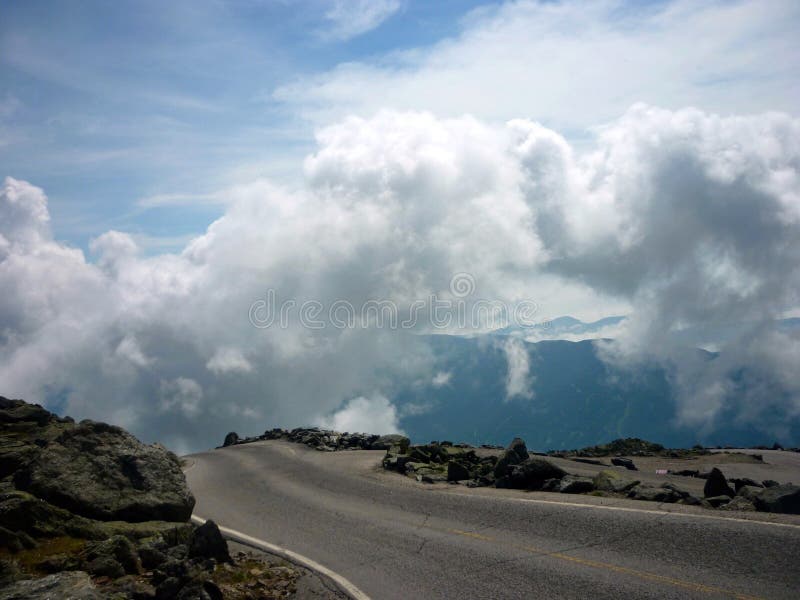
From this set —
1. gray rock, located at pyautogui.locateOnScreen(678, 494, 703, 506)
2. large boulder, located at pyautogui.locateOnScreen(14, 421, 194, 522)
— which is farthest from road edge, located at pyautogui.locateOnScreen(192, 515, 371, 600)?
gray rock, located at pyautogui.locateOnScreen(678, 494, 703, 506)

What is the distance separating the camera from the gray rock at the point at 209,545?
11.6m

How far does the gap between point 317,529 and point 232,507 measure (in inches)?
202

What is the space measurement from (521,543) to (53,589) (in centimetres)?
833

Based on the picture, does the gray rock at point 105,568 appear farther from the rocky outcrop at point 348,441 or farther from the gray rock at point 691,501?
the rocky outcrop at point 348,441

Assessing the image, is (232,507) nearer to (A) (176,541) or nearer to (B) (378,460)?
(A) (176,541)

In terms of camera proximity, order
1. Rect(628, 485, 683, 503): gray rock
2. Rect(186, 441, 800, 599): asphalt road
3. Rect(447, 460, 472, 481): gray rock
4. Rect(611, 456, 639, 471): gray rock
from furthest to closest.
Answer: Rect(611, 456, 639, 471): gray rock
Rect(447, 460, 472, 481): gray rock
Rect(628, 485, 683, 503): gray rock
Rect(186, 441, 800, 599): asphalt road

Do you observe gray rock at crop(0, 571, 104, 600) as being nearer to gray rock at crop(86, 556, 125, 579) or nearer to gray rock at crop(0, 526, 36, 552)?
gray rock at crop(86, 556, 125, 579)

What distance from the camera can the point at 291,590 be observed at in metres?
10.4

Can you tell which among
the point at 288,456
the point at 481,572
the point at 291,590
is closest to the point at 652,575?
the point at 481,572

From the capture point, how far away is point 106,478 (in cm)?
1357

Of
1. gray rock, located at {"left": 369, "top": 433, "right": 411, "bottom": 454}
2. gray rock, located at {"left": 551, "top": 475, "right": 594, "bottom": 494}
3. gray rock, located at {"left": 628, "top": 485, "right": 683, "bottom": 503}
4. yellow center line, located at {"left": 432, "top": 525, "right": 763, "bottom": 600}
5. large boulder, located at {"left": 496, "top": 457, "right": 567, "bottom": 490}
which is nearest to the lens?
yellow center line, located at {"left": 432, "top": 525, "right": 763, "bottom": 600}

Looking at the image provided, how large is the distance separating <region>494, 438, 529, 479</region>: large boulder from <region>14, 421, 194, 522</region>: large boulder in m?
10.3

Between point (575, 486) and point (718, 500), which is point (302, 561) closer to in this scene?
point (575, 486)

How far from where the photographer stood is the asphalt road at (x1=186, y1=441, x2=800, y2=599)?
918 cm
